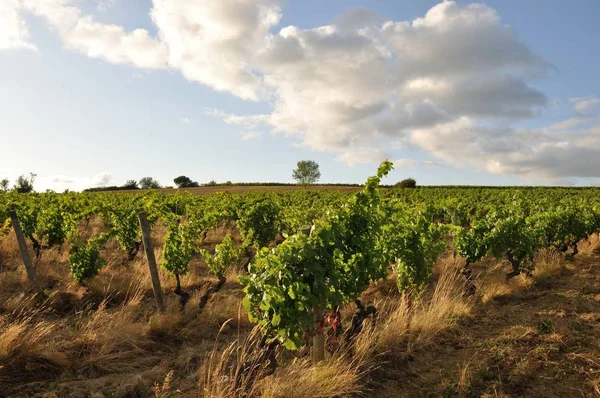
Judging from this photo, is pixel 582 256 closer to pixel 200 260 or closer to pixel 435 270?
pixel 435 270

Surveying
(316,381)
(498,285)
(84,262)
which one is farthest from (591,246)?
(84,262)

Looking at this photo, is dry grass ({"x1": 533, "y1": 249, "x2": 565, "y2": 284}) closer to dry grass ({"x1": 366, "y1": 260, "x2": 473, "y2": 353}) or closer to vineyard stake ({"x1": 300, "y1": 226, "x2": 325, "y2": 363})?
dry grass ({"x1": 366, "y1": 260, "x2": 473, "y2": 353})

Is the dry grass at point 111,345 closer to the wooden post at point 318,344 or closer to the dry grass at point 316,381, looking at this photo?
the dry grass at point 316,381

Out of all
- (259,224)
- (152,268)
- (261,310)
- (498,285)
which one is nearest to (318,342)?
(261,310)

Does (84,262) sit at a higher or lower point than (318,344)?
higher

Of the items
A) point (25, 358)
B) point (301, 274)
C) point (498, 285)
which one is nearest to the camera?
point (301, 274)

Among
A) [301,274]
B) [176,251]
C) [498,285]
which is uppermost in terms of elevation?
[301,274]

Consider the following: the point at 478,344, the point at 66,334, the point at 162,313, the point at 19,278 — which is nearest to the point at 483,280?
the point at 478,344

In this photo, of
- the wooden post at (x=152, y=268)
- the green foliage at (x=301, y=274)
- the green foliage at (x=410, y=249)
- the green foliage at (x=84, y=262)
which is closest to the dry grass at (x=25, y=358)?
the wooden post at (x=152, y=268)

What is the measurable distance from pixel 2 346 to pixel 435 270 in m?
9.32

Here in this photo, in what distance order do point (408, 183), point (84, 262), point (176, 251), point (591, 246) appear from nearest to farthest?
1. point (176, 251)
2. point (84, 262)
3. point (591, 246)
4. point (408, 183)

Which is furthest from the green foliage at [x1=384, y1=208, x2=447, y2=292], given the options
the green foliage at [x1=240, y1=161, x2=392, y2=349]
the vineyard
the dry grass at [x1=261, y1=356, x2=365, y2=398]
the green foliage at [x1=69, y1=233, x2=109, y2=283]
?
the green foliage at [x1=69, y1=233, x2=109, y2=283]

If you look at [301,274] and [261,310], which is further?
[261,310]

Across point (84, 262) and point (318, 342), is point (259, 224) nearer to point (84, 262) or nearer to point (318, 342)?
point (84, 262)
